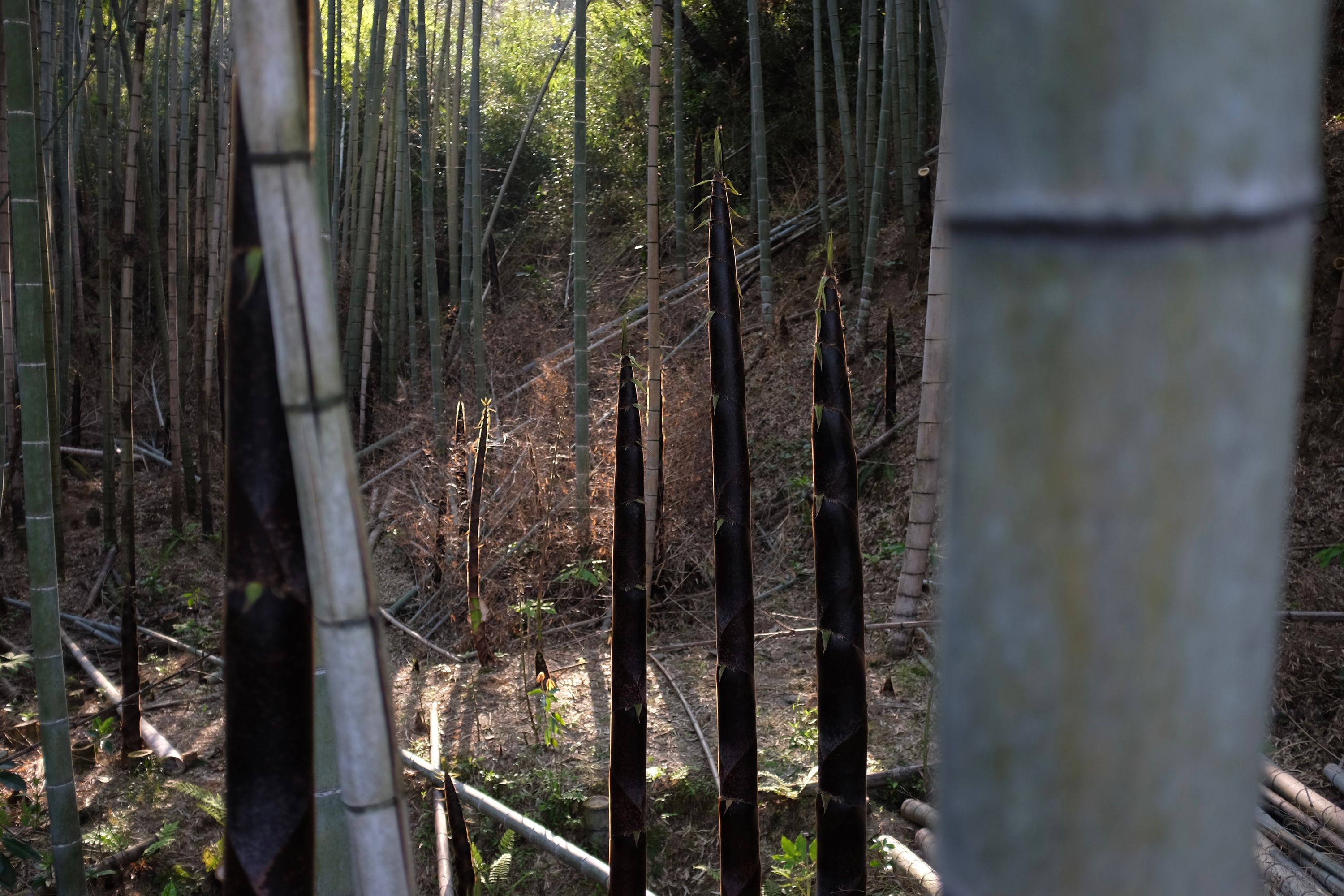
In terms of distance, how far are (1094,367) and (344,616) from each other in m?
0.47

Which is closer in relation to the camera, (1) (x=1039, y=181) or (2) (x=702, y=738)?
(1) (x=1039, y=181)

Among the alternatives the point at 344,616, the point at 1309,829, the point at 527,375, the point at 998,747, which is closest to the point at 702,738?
the point at 1309,829

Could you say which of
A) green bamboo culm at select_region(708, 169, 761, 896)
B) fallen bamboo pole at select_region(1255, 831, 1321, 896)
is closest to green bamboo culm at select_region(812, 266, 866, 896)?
green bamboo culm at select_region(708, 169, 761, 896)

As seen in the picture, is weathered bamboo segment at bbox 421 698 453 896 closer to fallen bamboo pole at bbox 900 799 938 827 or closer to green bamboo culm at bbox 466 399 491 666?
green bamboo culm at bbox 466 399 491 666

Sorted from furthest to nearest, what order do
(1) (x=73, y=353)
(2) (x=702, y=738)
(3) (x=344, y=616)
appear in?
(1) (x=73, y=353) → (2) (x=702, y=738) → (3) (x=344, y=616)

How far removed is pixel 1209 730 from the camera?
0.30m

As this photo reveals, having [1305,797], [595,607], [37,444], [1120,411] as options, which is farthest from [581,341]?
[1120,411]

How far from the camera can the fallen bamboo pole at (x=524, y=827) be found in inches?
101

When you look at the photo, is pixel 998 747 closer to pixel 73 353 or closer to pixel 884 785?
pixel 884 785

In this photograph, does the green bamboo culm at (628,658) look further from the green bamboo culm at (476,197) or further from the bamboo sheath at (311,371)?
the green bamboo culm at (476,197)

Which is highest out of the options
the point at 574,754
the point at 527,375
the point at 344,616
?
the point at 344,616

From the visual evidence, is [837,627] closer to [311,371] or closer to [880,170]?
[311,371]

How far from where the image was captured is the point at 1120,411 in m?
0.28

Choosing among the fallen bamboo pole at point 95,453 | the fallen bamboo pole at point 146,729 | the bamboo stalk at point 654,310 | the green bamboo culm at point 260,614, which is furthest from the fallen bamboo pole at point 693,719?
the fallen bamboo pole at point 95,453
